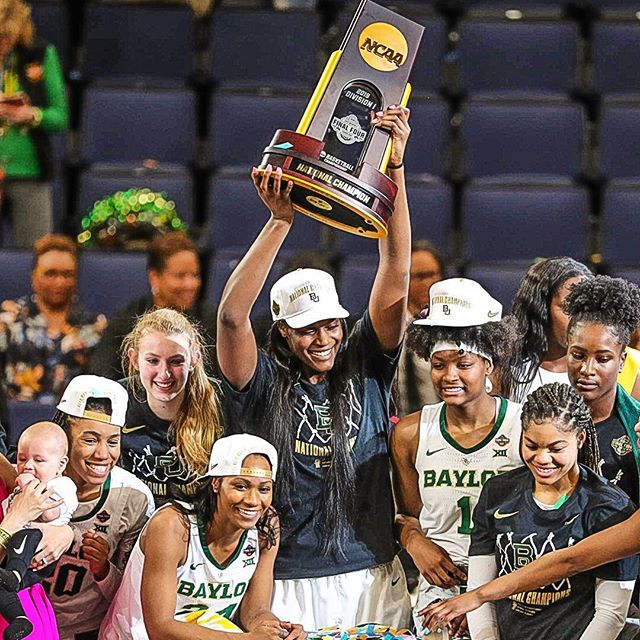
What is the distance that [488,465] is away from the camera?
397 centimetres

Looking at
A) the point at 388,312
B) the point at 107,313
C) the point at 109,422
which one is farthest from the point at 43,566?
the point at 107,313

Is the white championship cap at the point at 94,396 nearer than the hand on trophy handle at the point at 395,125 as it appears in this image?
No

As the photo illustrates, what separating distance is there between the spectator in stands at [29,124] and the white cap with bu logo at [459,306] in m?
2.91

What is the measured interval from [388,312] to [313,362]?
0.24 metres

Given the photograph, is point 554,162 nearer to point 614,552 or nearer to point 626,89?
point 626,89

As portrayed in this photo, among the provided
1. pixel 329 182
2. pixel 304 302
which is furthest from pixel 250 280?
pixel 329 182

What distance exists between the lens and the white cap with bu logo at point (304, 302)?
3945 millimetres

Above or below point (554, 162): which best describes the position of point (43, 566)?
below

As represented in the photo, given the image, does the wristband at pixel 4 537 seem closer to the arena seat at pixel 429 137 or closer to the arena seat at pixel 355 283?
the arena seat at pixel 355 283

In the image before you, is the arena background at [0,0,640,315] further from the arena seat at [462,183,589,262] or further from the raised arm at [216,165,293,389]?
the raised arm at [216,165,293,389]

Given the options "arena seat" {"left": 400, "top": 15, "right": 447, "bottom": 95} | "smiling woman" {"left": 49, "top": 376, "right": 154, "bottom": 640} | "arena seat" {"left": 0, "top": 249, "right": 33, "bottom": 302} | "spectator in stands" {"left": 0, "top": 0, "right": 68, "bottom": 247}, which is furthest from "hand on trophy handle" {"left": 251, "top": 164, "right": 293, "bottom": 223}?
"arena seat" {"left": 400, "top": 15, "right": 447, "bottom": 95}

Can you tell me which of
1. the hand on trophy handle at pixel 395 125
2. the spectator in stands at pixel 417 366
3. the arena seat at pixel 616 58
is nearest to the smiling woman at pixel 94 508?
the hand on trophy handle at pixel 395 125

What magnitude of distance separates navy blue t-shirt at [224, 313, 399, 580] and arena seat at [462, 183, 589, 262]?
249 centimetres

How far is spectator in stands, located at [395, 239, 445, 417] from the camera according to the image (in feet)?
16.5
